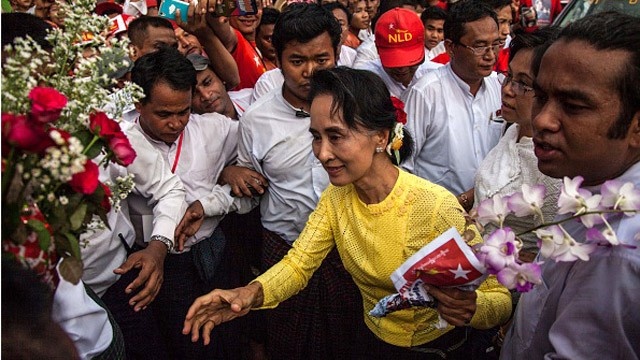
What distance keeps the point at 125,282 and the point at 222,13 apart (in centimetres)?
165

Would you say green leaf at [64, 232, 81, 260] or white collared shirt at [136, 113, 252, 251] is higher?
green leaf at [64, 232, 81, 260]

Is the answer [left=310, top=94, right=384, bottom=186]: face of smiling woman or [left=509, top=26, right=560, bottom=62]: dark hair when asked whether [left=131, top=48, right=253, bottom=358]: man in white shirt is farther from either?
[left=509, top=26, right=560, bottom=62]: dark hair

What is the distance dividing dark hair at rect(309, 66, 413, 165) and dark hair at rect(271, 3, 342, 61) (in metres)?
0.80

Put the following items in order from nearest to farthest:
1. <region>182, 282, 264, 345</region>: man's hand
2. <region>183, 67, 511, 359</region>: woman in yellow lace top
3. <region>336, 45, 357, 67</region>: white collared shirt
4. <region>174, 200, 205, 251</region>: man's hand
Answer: <region>182, 282, 264, 345</region>: man's hand → <region>183, 67, 511, 359</region>: woman in yellow lace top → <region>174, 200, 205, 251</region>: man's hand → <region>336, 45, 357, 67</region>: white collared shirt

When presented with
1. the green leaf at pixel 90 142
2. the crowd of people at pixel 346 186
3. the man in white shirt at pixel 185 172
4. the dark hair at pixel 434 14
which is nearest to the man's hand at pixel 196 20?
the crowd of people at pixel 346 186

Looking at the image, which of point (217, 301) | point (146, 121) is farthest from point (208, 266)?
point (217, 301)

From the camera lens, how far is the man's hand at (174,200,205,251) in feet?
8.94

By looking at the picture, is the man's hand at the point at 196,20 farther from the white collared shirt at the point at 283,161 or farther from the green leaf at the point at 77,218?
the green leaf at the point at 77,218

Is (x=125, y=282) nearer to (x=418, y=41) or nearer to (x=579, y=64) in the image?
(x=579, y=64)

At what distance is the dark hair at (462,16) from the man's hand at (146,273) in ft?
7.52

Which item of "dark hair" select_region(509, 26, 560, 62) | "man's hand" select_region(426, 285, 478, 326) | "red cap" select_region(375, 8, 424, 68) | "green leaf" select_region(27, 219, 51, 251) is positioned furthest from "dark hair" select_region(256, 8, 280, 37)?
"green leaf" select_region(27, 219, 51, 251)

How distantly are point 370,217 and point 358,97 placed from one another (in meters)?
0.45

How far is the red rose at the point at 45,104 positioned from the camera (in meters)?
1.09

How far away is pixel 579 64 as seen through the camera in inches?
56.1
